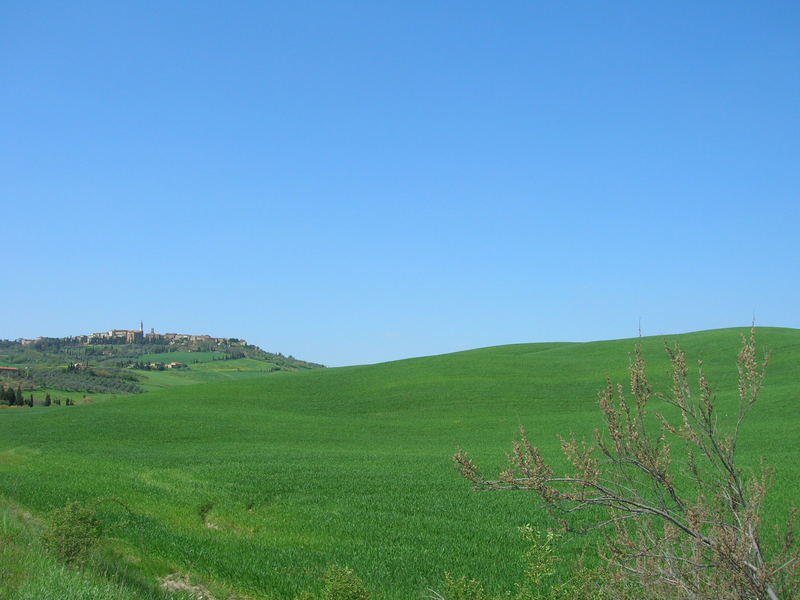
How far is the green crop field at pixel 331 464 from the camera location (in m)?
11.1

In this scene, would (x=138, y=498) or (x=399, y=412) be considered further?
(x=399, y=412)

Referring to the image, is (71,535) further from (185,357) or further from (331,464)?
(185,357)

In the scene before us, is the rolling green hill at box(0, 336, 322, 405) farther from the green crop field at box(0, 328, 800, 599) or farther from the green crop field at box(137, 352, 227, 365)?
the green crop field at box(0, 328, 800, 599)

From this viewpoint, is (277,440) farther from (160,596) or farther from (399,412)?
(160,596)

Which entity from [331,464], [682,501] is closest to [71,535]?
[682,501]

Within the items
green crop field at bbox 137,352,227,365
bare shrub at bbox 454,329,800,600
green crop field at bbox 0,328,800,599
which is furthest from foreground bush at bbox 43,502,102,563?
green crop field at bbox 137,352,227,365

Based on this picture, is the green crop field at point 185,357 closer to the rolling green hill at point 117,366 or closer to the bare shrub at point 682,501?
the rolling green hill at point 117,366

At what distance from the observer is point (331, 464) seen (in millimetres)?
24641

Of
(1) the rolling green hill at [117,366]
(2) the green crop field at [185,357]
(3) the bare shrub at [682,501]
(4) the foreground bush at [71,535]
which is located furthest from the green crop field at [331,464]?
(2) the green crop field at [185,357]

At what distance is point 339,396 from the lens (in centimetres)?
5438

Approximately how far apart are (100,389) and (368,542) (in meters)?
85.5

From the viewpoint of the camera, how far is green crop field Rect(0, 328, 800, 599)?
11117mm

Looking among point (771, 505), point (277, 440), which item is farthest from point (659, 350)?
point (771, 505)

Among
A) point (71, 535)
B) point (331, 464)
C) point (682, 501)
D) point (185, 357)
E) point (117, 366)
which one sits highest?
point (682, 501)
